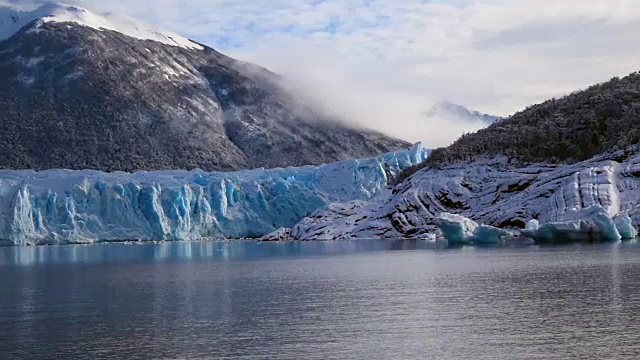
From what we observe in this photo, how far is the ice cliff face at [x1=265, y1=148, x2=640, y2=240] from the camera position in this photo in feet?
232

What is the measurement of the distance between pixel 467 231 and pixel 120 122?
4382 inches

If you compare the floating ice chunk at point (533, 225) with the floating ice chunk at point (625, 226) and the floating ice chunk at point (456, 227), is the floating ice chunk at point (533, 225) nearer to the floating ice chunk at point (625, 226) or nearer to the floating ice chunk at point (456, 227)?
the floating ice chunk at point (456, 227)

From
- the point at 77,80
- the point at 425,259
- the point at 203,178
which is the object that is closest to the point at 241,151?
the point at 77,80

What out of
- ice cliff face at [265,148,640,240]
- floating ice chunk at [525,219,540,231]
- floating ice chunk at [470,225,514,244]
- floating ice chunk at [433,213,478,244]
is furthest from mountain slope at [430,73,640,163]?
floating ice chunk at [433,213,478,244]

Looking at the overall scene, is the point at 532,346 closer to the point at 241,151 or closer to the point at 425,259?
the point at 425,259

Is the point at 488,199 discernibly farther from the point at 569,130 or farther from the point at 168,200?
the point at 168,200

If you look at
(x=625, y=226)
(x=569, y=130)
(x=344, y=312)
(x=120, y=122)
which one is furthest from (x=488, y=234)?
(x=120, y=122)

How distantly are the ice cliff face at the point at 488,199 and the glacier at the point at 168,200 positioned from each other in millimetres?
9394

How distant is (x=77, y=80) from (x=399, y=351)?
171 m

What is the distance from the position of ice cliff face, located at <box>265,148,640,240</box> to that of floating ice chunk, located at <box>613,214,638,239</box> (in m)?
0.29

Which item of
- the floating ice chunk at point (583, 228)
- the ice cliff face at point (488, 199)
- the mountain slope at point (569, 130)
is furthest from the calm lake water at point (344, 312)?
the mountain slope at point (569, 130)

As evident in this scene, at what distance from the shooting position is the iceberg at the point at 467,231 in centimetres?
7406

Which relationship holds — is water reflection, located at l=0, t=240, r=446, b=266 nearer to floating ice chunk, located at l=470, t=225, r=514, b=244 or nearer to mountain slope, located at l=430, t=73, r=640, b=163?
floating ice chunk, located at l=470, t=225, r=514, b=244

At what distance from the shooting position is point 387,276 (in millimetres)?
41594
